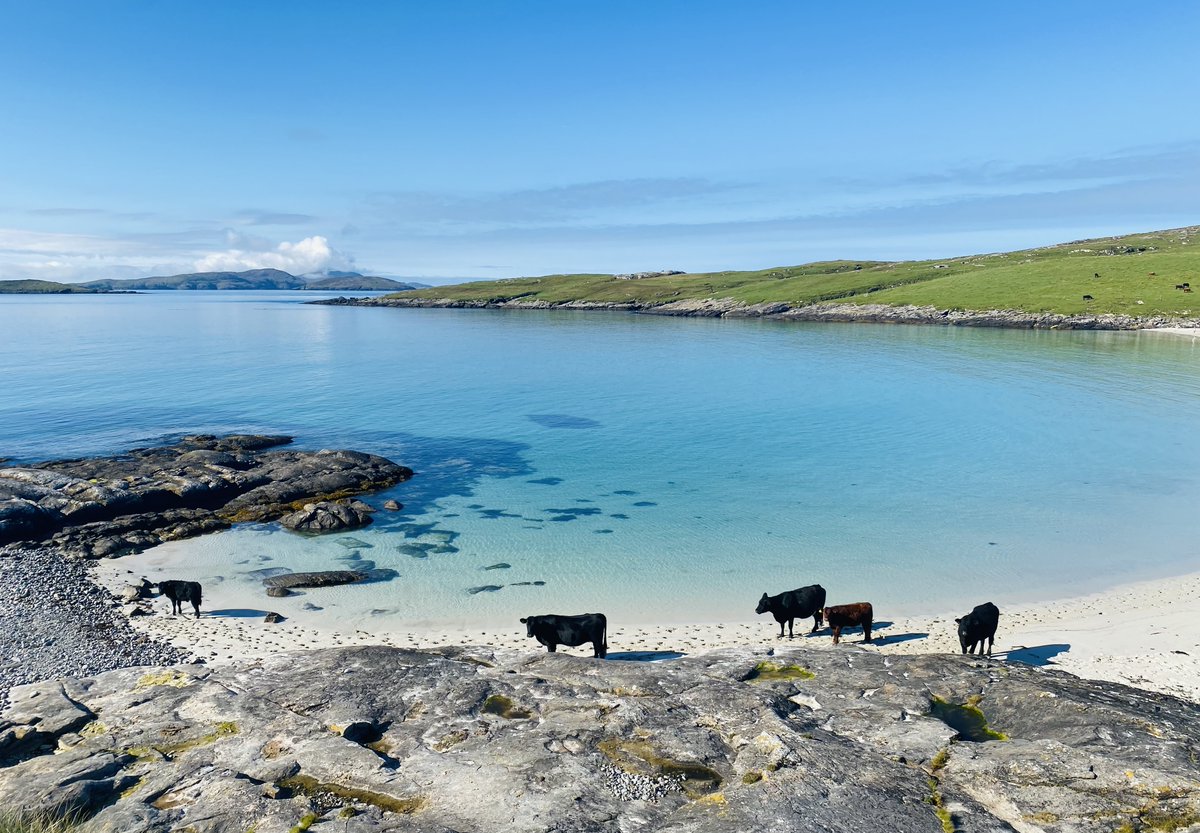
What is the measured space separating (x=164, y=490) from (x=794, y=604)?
3291 centimetres

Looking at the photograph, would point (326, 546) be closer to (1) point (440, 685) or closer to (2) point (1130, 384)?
(1) point (440, 685)

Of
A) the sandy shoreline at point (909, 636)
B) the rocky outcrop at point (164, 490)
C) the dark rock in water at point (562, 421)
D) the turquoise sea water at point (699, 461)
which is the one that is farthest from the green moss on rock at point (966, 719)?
the dark rock in water at point (562, 421)

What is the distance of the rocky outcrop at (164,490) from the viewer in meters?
31.7

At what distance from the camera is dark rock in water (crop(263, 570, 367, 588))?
87.9 feet

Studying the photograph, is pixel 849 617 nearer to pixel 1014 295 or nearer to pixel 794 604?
pixel 794 604

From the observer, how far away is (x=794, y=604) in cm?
2258

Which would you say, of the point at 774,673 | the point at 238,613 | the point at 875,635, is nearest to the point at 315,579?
the point at 238,613

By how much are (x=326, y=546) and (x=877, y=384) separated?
6323 centimetres

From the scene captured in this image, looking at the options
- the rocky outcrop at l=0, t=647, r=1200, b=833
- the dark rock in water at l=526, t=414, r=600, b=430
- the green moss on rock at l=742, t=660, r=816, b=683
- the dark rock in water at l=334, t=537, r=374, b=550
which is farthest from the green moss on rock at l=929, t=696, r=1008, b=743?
the dark rock in water at l=526, t=414, r=600, b=430

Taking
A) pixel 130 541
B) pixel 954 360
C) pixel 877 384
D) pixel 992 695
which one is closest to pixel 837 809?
pixel 992 695

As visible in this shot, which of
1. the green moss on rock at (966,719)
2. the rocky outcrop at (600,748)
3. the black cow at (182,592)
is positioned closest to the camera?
the rocky outcrop at (600,748)

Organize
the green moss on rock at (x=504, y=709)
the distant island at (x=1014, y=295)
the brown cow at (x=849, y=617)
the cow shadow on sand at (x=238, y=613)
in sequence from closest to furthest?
the green moss on rock at (x=504, y=709), the brown cow at (x=849, y=617), the cow shadow on sand at (x=238, y=613), the distant island at (x=1014, y=295)

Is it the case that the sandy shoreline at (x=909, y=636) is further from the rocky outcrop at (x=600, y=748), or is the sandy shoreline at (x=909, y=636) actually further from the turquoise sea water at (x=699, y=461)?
the rocky outcrop at (x=600, y=748)

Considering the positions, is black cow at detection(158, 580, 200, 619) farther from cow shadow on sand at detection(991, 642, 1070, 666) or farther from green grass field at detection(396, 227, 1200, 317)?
green grass field at detection(396, 227, 1200, 317)
